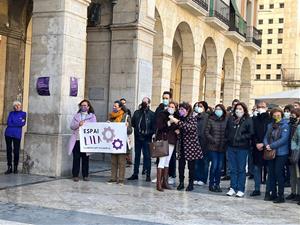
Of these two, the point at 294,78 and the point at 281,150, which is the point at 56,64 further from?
the point at 294,78

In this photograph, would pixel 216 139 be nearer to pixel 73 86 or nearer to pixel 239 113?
pixel 239 113

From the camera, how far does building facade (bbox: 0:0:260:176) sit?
A: 37.4 ft

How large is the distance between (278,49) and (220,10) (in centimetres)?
5043

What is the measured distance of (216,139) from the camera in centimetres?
1062

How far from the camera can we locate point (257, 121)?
10922 mm

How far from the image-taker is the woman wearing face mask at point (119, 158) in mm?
10992

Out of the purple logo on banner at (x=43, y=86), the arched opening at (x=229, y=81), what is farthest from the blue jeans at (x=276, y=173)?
the arched opening at (x=229, y=81)

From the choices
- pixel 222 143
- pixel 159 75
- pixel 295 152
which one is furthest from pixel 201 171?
pixel 159 75

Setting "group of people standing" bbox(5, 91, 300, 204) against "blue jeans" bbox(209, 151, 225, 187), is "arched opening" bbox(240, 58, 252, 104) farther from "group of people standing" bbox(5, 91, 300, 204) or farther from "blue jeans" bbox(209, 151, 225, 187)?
"blue jeans" bbox(209, 151, 225, 187)

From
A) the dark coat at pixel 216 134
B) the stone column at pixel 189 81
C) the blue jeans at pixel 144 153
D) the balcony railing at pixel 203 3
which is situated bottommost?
the blue jeans at pixel 144 153

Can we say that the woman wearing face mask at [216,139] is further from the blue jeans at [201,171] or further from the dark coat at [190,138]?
the blue jeans at [201,171]

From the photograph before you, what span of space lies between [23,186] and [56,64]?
284 cm

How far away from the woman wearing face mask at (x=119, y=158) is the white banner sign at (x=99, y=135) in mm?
235

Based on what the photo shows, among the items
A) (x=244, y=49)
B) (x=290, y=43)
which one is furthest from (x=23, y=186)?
(x=290, y=43)
